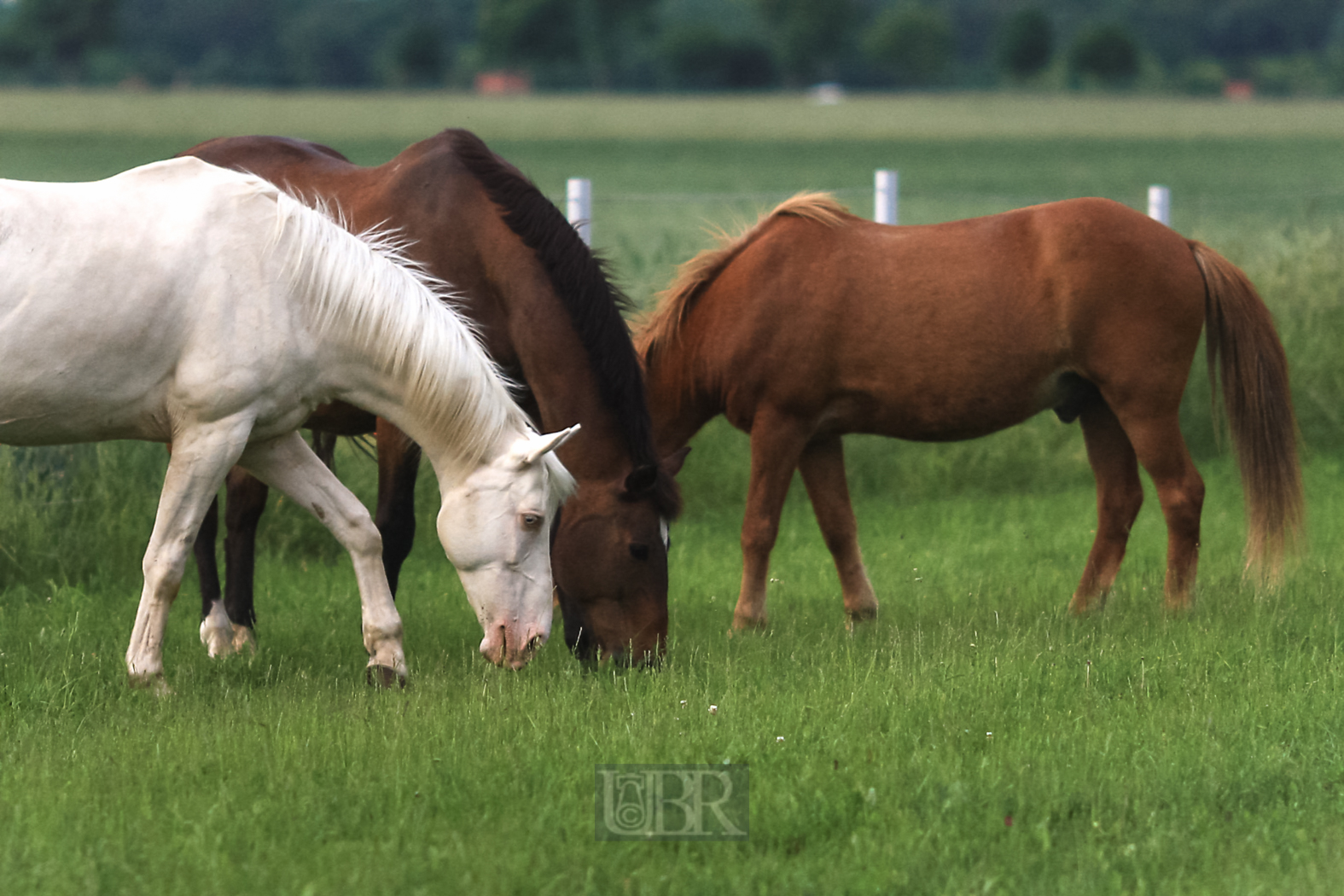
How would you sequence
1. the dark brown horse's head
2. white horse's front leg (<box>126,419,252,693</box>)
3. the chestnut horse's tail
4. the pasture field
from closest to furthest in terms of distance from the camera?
the pasture field → white horse's front leg (<box>126,419,252,693</box>) → the dark brown horse's head → the chestnut horse's tail

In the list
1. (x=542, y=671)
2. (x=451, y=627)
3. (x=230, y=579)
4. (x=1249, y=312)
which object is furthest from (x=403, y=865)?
(x=1249, y=312)

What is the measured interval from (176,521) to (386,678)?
2.83 feet

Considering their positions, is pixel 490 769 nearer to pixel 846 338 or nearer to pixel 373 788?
pixel 373 788

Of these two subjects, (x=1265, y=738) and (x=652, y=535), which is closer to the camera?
(x=1265, y=738)

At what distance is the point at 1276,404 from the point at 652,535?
291cm

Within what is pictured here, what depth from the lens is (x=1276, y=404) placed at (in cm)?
605

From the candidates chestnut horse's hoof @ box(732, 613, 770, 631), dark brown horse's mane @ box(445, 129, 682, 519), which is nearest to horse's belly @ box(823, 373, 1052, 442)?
chestnut horse's hoof @ box(732, 613, 770, 631)

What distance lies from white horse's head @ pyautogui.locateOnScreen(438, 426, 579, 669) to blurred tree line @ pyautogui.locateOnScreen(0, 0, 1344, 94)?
3445 inches

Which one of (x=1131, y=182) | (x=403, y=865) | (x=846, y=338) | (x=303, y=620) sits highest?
(x=846, y=338)

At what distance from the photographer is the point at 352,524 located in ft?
15.8

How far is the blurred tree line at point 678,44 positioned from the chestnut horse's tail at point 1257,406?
87.1m

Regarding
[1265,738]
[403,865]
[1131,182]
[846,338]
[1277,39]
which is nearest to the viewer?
[403,865]

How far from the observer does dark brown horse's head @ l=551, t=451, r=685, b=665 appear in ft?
16.1

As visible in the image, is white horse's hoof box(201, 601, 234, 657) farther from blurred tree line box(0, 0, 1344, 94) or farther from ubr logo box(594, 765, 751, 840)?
blurred tree line box(0, 0, 1344, 94)
